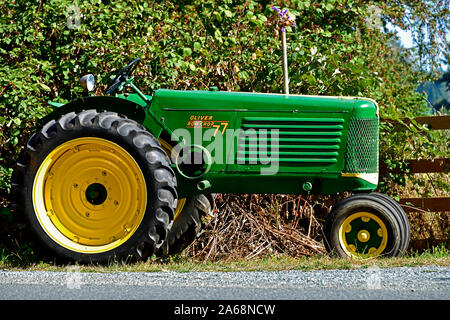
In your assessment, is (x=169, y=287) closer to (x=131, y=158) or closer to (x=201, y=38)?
(x=131, y=158)

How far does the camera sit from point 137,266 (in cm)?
595

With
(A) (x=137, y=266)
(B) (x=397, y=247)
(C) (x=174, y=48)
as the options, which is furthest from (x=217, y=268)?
(C) (x=174, y=48)

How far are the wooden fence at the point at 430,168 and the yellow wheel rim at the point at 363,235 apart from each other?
1641 mm

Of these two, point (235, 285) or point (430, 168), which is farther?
point (430, 168)

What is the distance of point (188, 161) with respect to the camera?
254 inches

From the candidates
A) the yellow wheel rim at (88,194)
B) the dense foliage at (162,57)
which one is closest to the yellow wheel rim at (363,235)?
the dense foliage at (162,57)

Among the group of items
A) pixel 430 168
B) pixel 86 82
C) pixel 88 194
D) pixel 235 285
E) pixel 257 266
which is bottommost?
pixel 257 266

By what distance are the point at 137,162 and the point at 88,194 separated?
0.57 meters

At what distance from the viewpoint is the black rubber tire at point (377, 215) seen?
Answer: 21.1 ft

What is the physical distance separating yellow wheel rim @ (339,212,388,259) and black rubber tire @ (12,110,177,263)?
1.62 metres

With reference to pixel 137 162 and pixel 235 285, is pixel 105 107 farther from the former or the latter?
pixel 235 285

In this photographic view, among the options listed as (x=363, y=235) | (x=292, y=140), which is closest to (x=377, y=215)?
(x=363, y=235)

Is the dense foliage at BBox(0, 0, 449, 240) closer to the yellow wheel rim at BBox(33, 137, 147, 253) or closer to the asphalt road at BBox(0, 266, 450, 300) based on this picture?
the yellow wheel rim at BBox(33, 137, 147, 253)
